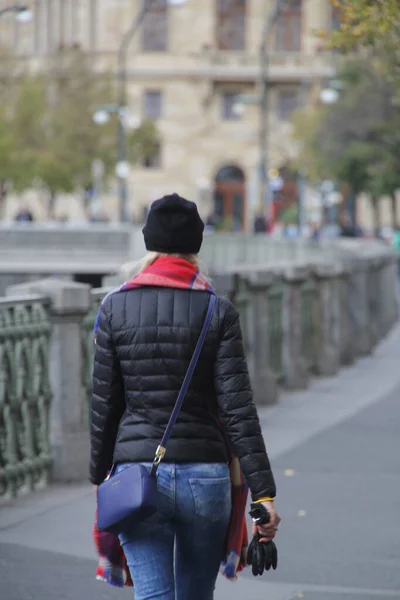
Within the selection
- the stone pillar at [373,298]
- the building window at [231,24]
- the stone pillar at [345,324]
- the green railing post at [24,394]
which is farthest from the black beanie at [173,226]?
the building window at [231,24]

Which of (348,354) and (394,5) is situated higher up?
(394,5)

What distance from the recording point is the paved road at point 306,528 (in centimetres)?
698

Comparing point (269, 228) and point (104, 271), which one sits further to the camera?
point (269, 228)

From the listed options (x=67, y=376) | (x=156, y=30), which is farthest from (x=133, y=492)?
(x=156, y=30)

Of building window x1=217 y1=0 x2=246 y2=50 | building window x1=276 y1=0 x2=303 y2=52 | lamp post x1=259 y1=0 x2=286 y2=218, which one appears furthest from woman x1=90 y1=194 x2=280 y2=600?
building window x1=217 y1=0 x2=246 y2=50

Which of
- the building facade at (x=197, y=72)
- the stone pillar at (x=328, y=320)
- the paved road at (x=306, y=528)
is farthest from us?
the building facade at (x=197, y=72)

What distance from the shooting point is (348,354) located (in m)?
19.3

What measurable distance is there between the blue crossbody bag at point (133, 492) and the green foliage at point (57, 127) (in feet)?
243

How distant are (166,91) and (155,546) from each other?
96752mm

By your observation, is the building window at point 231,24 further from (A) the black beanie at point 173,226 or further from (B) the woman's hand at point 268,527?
(B) the woman's hand at point 268,527

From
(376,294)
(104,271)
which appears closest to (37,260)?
(104,271)

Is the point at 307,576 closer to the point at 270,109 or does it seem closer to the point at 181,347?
the point at 181,347

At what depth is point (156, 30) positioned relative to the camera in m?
101

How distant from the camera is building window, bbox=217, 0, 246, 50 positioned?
102 meters
